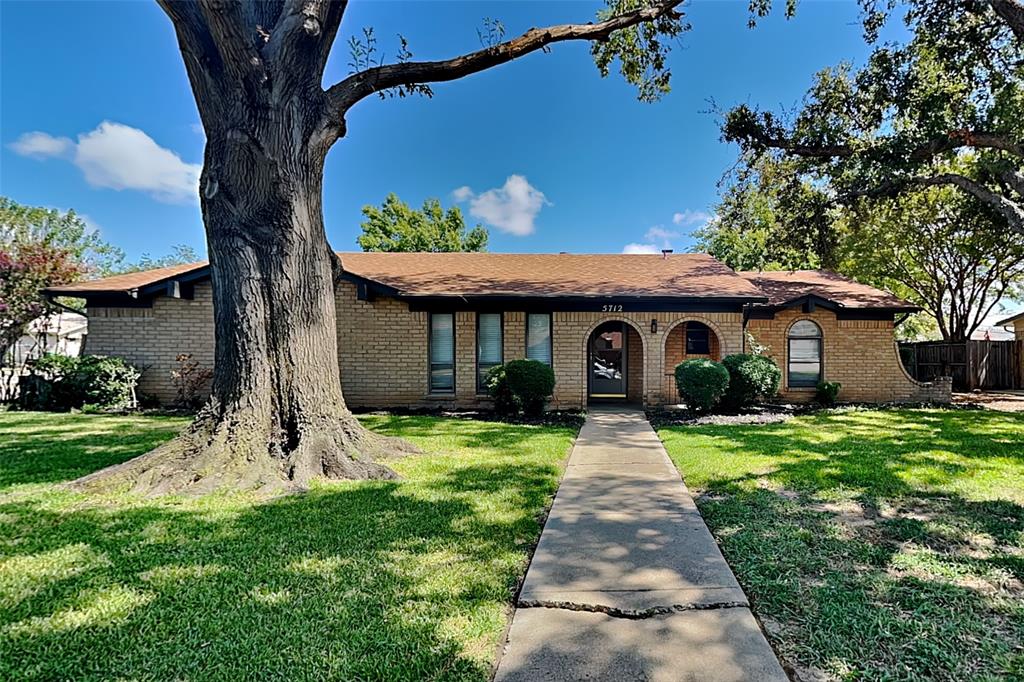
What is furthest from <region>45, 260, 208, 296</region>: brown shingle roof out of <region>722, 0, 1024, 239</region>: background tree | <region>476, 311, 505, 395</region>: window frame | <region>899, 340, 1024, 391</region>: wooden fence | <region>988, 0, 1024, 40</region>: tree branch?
<region>899, 340, 1024, 391</region>: wooden fence

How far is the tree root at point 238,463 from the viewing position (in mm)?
5184

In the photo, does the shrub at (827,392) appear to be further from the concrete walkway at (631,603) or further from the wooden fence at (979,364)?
the concrete walkway at (631,603)

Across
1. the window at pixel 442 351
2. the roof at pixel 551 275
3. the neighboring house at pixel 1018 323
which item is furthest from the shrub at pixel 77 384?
the neighboring house at pixel 1018 323

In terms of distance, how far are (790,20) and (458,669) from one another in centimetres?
1265

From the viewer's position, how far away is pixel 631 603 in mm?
2914

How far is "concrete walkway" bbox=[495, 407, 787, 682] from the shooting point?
2.30 meters

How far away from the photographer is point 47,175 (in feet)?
88.6

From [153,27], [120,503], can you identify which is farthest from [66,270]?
[120,503]

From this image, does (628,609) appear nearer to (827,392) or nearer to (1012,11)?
(1012,11)

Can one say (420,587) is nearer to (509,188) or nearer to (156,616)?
(156,616)

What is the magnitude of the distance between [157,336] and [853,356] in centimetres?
1911

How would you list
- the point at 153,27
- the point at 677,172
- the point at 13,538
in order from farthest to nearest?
the point at 677,172 → the point at 153,27 → the point at 13,538

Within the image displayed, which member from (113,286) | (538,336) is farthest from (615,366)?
(113,286)

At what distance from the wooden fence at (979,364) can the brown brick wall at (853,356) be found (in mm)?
5472
